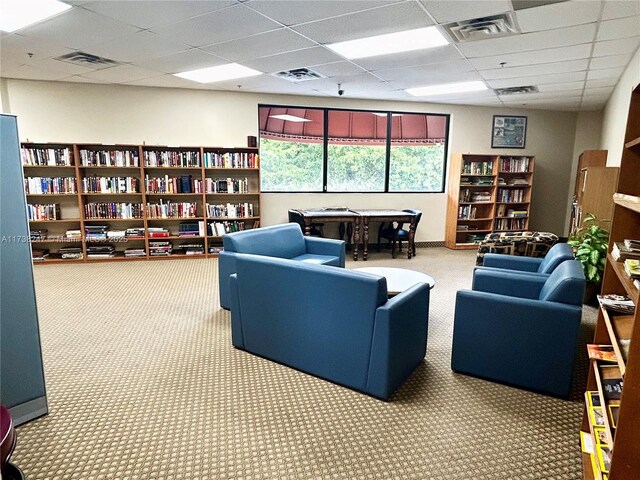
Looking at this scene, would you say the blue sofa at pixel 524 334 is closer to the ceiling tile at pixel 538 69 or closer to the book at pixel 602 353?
the book at pixel 602 353

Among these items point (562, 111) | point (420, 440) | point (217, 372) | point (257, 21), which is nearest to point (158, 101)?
point (257, 21)

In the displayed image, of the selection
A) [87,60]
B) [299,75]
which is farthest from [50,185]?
[299,75]

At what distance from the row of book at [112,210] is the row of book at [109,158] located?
593mm

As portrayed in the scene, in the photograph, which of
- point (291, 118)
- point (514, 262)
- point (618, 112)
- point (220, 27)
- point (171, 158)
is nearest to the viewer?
point (220, 27)

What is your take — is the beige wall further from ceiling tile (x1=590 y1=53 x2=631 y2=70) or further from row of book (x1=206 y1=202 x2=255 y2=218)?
ceiling tile (x1=590 y1=53 x2=631 y2=70)

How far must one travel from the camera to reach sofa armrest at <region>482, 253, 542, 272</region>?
3.49 metres

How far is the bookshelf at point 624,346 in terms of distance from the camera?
46.1 inches

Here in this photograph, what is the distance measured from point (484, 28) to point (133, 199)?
211 inches

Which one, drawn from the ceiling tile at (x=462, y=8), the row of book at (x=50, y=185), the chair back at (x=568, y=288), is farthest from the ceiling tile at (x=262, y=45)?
the row of book at (x=50, y=185)

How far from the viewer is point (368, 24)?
3.24m

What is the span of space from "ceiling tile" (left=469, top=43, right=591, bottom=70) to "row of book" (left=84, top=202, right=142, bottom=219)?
5.08m

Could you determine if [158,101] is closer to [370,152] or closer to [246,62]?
[246,62]

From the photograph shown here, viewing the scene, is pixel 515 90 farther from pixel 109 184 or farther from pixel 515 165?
pixel 109 184

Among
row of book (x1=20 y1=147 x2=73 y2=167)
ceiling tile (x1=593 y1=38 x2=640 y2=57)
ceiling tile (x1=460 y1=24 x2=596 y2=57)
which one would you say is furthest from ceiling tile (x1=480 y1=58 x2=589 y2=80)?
row of book (x1=20 y1=147 x2=73 y2=167)
